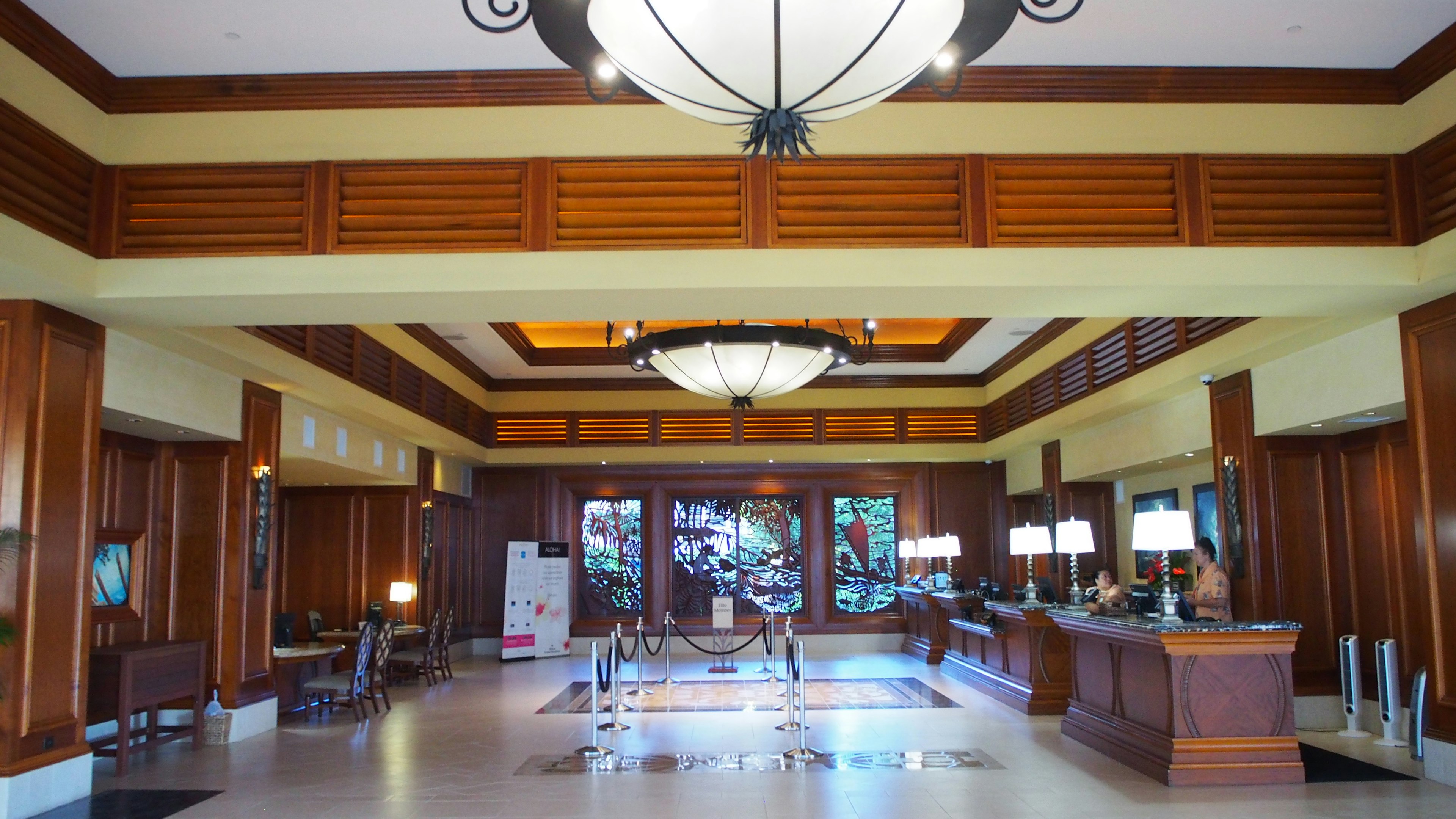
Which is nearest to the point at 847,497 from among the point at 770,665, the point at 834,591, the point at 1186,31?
the point at 834,591

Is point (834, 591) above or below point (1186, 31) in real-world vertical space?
below

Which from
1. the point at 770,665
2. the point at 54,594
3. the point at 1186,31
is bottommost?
the point at 770,665

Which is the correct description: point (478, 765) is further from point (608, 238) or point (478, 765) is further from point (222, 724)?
point (608, 238)

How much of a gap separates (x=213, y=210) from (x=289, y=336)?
8.45ft

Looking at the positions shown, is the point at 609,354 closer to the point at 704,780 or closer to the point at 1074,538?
the point at 1074,538

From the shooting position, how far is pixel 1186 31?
19.1 feet

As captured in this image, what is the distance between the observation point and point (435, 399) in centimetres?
1288

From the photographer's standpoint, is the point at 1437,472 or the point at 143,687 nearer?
the point at 1437,472

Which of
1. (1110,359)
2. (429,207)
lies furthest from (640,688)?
(429,207)

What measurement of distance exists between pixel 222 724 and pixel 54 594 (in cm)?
272

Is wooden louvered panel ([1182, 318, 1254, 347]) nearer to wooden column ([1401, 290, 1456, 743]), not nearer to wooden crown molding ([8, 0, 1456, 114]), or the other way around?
wooden column ([1401, 290, 1456, 743])

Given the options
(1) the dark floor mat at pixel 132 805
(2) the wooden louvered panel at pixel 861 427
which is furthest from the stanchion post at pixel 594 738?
(2) the wooden louvered panel at pixel 861 427

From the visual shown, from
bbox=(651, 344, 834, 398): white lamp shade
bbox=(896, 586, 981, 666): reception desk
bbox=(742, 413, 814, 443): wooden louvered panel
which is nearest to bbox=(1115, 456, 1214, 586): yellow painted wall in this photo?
bbox=(896, 586, 981, 666): reception desk

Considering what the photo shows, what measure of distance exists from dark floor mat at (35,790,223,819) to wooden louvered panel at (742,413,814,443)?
32.3 feet
